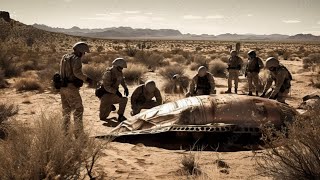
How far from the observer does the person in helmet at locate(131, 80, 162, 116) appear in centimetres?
934

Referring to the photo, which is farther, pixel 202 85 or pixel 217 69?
pixel 217 69

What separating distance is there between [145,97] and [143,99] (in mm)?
79

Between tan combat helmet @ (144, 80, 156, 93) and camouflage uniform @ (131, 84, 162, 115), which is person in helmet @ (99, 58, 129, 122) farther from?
tan combat helmet @ (144, 80, 156, 93)

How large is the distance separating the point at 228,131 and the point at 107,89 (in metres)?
3.92

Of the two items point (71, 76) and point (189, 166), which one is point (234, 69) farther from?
point (189, 166)

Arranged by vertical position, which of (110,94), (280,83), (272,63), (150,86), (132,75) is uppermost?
(272,63)

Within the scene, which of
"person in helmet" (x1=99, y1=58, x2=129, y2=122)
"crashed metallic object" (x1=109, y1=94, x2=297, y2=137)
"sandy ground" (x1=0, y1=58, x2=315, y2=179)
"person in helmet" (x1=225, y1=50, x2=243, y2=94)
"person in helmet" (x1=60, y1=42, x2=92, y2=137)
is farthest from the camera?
"person in helmet" (x1=225, y1=50, x2=243, y2=94)

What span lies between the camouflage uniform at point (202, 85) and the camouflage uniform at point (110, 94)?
185 centimetres

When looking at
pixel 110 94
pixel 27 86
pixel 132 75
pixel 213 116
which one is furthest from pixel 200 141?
pixel 132 75

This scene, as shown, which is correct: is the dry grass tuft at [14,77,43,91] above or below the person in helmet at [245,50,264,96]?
below

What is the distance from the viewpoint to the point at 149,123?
6.97 metres

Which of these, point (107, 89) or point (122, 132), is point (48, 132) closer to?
point (122, 132)

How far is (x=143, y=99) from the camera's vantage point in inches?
381

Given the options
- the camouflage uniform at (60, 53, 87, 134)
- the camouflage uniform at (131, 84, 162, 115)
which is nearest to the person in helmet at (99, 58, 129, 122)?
the camouflage uniform at (131, 84, 162, 115)
